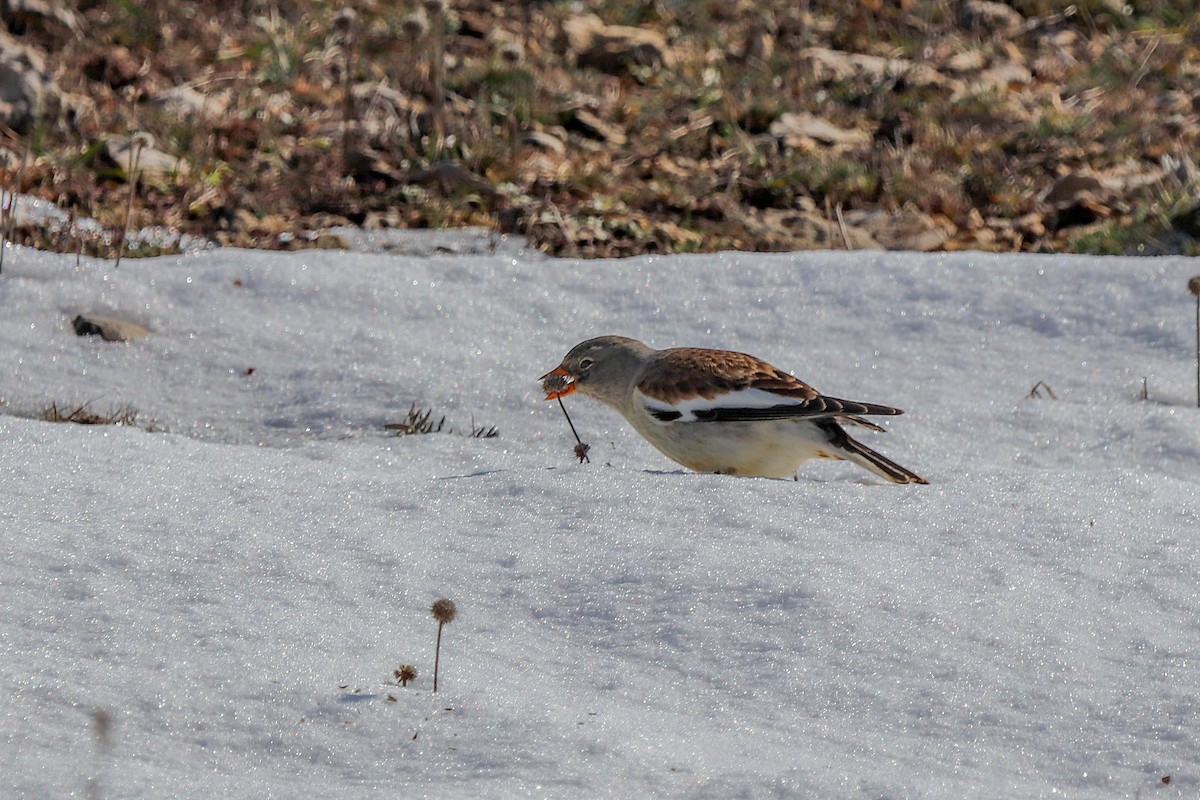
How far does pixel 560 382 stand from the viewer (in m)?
5.58

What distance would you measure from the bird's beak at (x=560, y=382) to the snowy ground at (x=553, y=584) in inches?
8.3

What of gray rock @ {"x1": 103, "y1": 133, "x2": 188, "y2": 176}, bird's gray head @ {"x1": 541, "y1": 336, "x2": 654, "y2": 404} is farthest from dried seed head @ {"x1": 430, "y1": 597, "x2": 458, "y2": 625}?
gray rock @ {"x1": 103, "y1": 133, "x2": 188, "y2": 176}

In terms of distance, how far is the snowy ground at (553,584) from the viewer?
2.99 metres

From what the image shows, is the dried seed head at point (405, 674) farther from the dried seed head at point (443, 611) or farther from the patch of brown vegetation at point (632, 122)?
the patch of brown vegetation at point (632, 122)

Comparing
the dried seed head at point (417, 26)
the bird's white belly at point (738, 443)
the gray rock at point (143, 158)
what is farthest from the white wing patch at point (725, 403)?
the dried seed head at point (417, 26)

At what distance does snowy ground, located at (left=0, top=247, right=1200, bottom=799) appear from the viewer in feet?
9.82

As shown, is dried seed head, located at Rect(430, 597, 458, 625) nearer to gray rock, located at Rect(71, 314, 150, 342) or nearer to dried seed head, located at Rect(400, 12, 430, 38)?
gray rock, located at Rect(71, 314, 150, 342)

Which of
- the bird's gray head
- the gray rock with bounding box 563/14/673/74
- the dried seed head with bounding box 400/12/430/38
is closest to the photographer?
the bird's gray head

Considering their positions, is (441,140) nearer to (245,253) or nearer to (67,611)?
(245,253)

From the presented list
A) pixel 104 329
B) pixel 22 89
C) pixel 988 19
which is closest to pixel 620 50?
pixel 988 19

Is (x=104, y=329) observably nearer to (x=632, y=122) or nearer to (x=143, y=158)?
(x=143, y=158)

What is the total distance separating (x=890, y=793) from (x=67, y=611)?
1.86 meters

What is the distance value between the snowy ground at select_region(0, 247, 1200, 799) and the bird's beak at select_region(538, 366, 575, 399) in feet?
0.69

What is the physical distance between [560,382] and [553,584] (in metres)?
1.90
